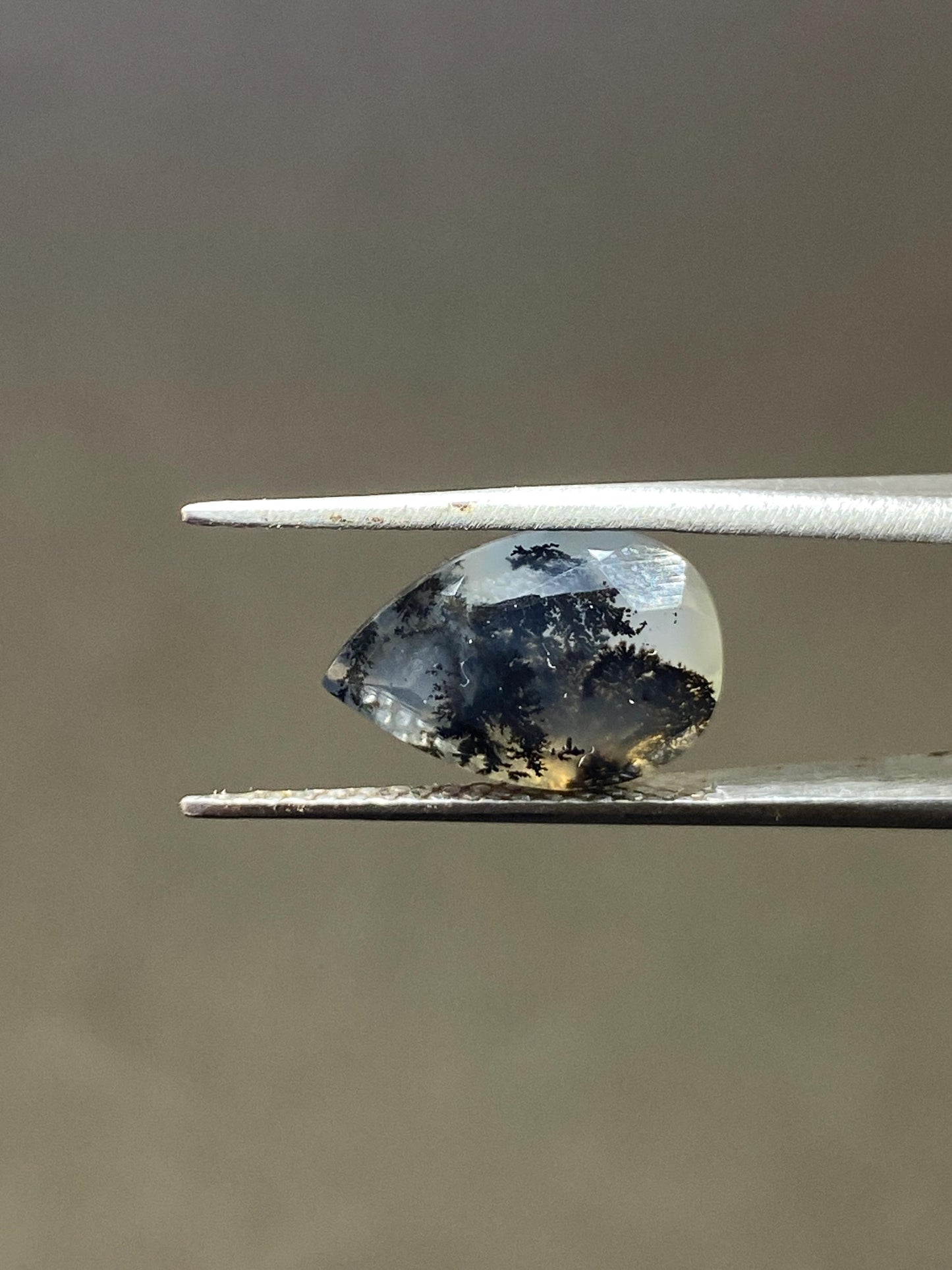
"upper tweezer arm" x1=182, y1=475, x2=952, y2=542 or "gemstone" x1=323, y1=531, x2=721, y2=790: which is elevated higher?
"upper tweezer arm" x1=182, y1=475, x2=952, y2=542

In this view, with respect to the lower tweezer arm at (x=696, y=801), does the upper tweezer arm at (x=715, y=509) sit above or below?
above

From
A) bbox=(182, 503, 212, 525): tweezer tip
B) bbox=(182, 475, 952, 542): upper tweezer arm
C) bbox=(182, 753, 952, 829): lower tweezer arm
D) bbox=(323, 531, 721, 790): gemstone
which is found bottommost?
bbox=(182, 753, 952, 829): lower tweezer arm

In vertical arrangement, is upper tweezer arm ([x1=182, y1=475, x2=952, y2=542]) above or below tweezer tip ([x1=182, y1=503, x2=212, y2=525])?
below

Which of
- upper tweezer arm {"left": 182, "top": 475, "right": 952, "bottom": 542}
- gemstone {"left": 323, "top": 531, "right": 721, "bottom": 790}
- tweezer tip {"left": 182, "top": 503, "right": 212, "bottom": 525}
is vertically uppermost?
tweezer tip {"left": 182, "top": 503, "right": 212, "bottom": 525}

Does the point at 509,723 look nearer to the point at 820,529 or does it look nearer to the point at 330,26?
the point at 820,529

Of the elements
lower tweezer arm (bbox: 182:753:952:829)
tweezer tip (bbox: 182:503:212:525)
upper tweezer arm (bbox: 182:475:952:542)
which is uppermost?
tweezer tip (bbox: 182:503:212:525)

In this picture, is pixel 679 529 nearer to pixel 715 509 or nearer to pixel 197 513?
pixel 715 509

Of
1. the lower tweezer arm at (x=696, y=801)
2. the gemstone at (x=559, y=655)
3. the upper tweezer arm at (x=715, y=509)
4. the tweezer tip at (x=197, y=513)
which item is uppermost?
the tweezer tip at (x=197, y=513)
